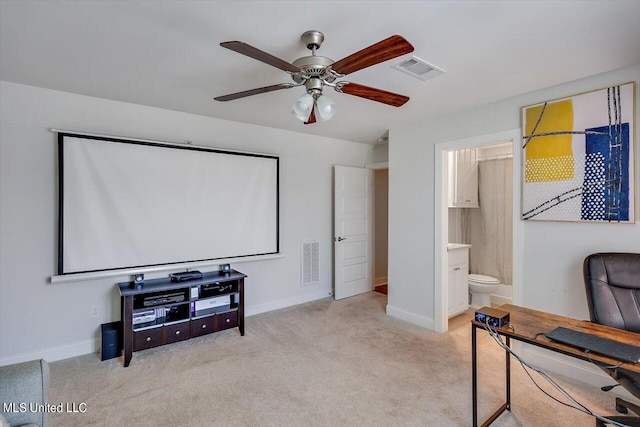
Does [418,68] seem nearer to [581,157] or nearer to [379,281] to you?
[581,157]

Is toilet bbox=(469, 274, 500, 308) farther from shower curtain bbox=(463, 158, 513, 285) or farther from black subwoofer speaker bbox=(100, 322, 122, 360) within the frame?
black subwoofer speaker bbox=(100, 322, 122, 360)

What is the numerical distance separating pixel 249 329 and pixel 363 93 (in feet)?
9.21

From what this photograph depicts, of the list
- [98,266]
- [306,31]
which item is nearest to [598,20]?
[306,31]

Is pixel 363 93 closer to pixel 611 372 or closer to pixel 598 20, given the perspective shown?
pixel 598 20

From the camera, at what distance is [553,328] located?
1.71m

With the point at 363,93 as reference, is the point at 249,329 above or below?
below

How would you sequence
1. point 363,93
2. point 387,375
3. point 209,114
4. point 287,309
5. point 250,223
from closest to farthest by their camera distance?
point 363,93, point 387,375, point 209,114, point 250,223, point 287,309

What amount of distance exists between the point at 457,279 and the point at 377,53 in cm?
313

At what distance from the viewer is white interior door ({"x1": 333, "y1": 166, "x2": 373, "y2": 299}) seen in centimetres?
464

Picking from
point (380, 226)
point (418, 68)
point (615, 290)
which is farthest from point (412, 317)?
point (418, 68)

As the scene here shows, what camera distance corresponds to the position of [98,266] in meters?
2.93

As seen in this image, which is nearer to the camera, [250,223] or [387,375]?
Answer: [387,375]

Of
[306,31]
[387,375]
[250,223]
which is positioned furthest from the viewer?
[250,223]

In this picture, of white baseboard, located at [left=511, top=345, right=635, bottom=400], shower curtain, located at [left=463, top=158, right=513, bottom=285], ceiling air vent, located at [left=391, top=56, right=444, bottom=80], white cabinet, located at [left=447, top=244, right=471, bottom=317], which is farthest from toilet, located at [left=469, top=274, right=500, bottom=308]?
ceiling air vent, located at [left=391, top=56, right=444, bottom=80]
